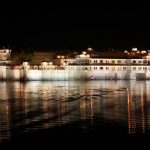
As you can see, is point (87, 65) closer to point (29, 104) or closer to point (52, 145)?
point (29, 104)

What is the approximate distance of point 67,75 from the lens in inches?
2997

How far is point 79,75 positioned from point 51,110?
4970 cm

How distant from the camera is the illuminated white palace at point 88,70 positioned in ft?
250

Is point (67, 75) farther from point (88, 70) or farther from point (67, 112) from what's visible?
point (67, 112)

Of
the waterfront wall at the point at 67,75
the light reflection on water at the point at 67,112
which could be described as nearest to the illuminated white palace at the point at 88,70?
the waterfront wall at the point at 67,75

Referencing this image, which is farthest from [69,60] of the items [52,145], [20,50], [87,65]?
[52,145]

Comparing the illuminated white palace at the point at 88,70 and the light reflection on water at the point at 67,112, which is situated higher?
the illuminated white palace at the point at 88,70

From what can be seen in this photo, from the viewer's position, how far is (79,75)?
253 feet

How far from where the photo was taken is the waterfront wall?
249ft

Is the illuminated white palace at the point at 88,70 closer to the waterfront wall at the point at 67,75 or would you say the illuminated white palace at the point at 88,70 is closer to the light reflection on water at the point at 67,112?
the waterfront wall at the point at 67,75

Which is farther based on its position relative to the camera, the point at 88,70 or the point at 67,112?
the point at 88,70

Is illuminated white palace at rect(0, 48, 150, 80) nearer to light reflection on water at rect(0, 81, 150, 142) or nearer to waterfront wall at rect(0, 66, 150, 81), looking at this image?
waterfront wall at rect(0, 66, 150, 81)

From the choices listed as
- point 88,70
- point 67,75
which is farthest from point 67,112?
point 88,70

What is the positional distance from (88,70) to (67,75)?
3.19m
